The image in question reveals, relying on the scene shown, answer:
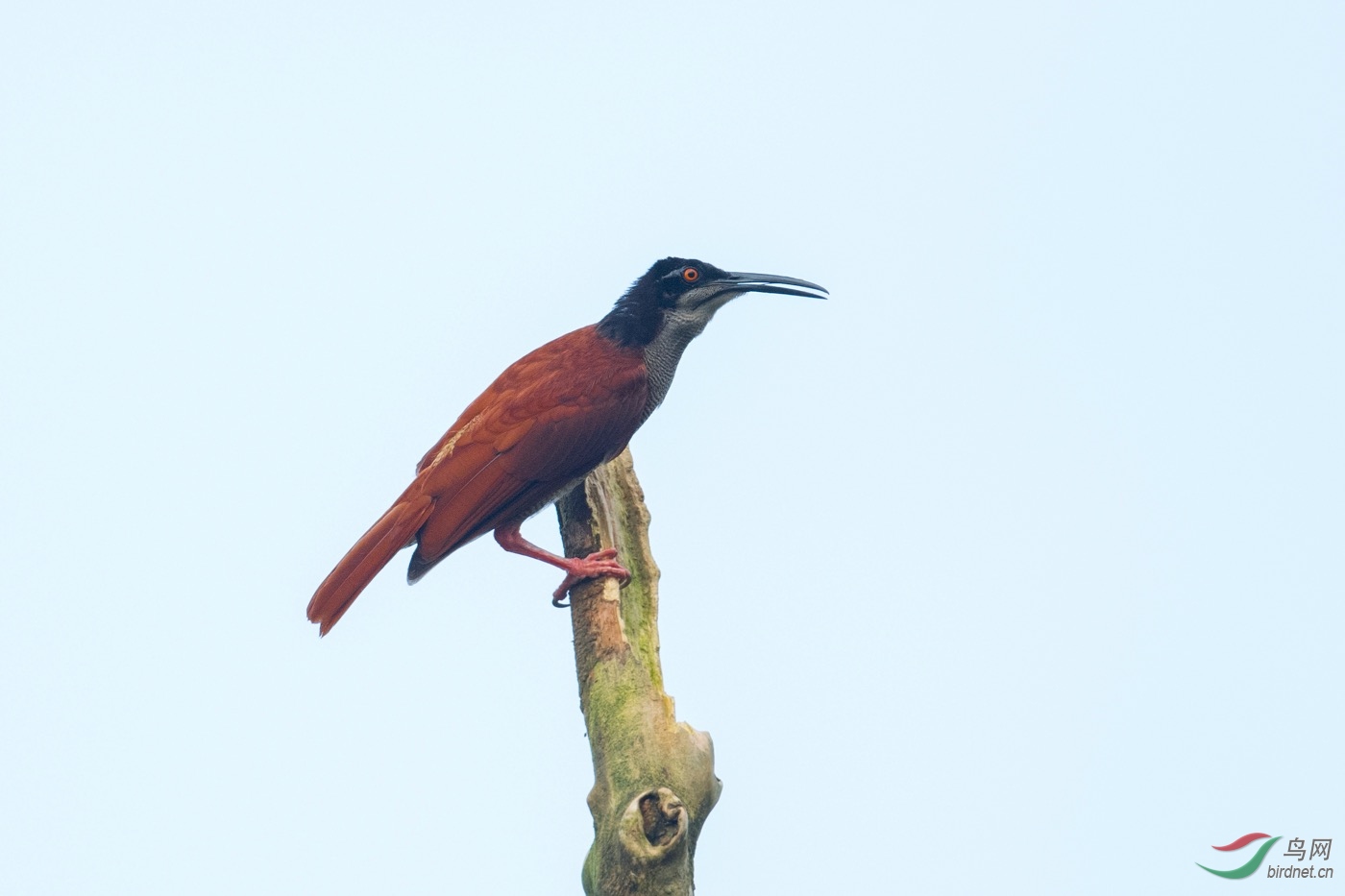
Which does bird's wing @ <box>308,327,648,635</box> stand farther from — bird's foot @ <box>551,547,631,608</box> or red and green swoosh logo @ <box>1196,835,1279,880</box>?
red and green swoosh logo @ <box>1196,835,1279,880</box>

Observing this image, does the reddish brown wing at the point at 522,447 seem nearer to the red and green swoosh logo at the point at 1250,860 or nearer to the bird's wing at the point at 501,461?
the bird's wing at the point at 501,461

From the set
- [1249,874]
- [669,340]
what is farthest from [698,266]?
[1249,874]

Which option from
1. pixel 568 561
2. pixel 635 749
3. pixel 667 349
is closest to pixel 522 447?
pixel 568 561

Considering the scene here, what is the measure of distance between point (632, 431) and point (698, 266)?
3.41 ft

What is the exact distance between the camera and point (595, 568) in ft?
21.9

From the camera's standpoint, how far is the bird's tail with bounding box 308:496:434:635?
6.76 m

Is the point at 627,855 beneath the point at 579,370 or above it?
beneath

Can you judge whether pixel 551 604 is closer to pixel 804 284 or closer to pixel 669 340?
pixel 669 340

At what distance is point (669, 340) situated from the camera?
26.0 ft

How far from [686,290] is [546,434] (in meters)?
1.30

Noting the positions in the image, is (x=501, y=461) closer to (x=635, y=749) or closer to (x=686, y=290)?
(x=686, y=290)

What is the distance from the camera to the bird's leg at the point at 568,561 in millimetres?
6633

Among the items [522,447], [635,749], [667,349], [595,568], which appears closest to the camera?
[635,749]

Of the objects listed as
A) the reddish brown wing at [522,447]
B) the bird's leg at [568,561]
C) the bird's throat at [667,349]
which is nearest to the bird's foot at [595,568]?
A: the bird's leg at [568,561]
